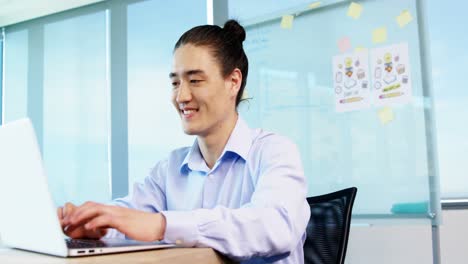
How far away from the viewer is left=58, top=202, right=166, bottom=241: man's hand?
832 mm

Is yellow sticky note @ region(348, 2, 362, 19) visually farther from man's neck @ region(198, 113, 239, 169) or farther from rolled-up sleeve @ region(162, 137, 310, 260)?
rolled-up sleeve @ region(162, 137, 310, 260)

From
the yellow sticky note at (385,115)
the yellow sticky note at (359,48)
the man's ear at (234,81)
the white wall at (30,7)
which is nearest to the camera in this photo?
the man's ear at (234,81)

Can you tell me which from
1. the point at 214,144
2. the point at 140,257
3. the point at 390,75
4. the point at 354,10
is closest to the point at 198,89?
the point at 214,144

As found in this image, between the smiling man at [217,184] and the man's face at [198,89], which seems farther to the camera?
the man's face at [198,89]

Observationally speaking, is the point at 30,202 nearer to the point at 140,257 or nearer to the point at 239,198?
the point at 140,257

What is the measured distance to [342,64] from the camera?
2.63 m

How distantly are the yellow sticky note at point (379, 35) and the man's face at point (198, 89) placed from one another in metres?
1.40

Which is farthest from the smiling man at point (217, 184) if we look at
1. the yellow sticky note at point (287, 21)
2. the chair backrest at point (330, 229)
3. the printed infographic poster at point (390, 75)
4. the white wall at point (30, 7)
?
the white wall at point (30, 7)

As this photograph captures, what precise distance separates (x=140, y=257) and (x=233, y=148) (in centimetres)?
56

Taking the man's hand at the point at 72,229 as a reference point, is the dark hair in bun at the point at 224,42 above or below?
above

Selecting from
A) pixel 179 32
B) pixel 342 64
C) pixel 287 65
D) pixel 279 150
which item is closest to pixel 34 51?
pixel 179 32

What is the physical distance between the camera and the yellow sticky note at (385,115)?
245 cm

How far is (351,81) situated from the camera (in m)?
2.58

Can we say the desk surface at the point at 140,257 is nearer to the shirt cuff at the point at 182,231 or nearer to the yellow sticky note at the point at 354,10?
the shirt cuff at the point at 182,231
